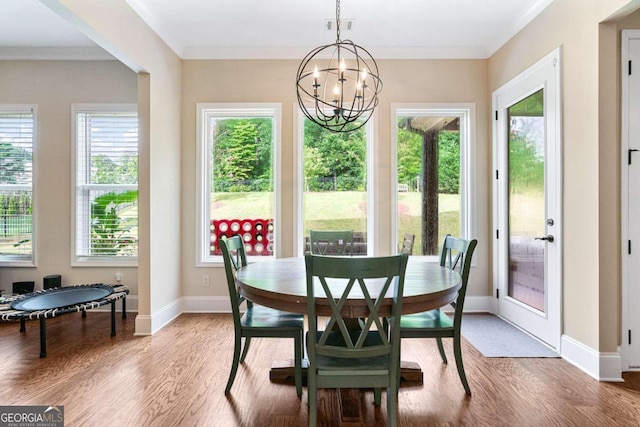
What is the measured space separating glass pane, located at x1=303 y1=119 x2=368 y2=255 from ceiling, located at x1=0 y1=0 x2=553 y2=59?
942 millimetres

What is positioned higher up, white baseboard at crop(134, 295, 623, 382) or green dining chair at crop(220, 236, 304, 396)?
green dining chair at crop(220, 236, 304, 396)

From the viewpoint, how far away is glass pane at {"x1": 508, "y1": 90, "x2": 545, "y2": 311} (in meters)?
3.02

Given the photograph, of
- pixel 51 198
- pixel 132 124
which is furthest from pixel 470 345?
pixel 51 198

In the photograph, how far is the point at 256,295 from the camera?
1815 millimetres

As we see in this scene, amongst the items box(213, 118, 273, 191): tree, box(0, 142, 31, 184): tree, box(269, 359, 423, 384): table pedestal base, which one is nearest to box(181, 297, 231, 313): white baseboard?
box(213, 118, 273, 191): tree

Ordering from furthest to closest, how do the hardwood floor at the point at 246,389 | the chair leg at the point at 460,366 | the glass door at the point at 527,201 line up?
the glass door at the point at 527,201, the chair leg at the point at 460,366, the hardwood floor at the point at 246,389

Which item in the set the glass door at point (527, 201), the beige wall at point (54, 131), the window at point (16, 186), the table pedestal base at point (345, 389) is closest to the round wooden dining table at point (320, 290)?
the table pedestal base at point (345, 389)

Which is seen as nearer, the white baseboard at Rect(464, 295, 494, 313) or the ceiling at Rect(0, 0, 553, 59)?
the ceiling at Rect(0, 0, 553, 59)

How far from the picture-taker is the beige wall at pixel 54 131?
3.84m

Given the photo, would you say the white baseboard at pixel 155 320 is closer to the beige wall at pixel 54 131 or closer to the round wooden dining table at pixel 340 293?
the beige wall at pixel 54 131

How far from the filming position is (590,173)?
243 centimetres

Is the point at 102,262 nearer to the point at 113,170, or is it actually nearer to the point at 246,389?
the point at 113,170

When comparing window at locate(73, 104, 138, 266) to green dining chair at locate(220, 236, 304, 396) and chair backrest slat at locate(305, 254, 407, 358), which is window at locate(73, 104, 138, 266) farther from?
chair backrest slat at locate(305, 254, 407, 358)

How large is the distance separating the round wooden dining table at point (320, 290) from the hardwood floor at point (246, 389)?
711 millimetres
